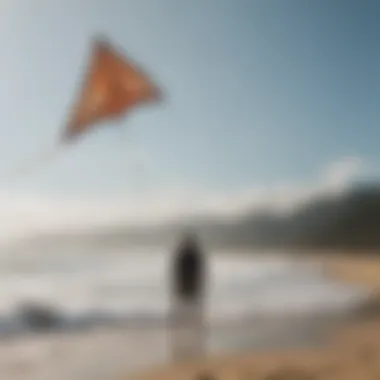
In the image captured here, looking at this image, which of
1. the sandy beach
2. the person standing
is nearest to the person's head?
the person standing

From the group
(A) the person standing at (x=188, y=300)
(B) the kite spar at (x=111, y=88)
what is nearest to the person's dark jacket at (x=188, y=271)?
(A) the person standing at (x=188, y=300)

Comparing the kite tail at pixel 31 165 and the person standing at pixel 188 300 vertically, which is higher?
the kite tail at pixel 31 165

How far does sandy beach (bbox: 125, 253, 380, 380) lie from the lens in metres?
1.23

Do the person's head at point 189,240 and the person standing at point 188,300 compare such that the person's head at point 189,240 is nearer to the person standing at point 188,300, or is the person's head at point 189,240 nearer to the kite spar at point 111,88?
the person standing at point 188,300

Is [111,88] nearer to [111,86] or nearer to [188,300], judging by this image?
[111,86]

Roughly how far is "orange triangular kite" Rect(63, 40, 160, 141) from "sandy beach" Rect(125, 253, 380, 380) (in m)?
0.43

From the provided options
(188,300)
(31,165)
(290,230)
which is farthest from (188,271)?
(31,165)

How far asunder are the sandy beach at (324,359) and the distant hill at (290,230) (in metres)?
0.04

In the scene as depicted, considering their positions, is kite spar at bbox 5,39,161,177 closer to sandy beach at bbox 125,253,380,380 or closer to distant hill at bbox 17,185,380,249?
distant hill at bbox 17,185,380,249

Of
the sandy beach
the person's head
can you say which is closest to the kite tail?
the person's head

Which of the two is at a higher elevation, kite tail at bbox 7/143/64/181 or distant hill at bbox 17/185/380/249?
kite tail at bbox 7/143/64/181

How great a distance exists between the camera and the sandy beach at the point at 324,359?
1.23 m

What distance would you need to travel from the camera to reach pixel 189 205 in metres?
1.27

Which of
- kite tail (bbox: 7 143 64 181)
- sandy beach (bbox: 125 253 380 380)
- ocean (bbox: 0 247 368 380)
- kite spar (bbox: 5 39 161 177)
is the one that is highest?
kite spar (bbox: 5 39 161 177)
